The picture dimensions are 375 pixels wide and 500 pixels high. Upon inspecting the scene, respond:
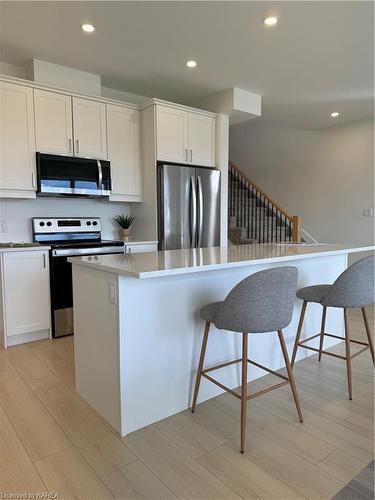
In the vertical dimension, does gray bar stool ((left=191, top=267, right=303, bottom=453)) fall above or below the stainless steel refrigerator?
below

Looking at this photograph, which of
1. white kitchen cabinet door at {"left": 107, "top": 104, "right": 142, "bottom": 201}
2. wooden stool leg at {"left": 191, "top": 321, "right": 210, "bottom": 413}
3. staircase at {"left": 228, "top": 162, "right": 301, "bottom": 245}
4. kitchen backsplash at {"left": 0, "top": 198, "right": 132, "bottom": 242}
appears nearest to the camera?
wooden stool leg at {"left": 191, "top": 321, "right": 210, "bottom": 413}

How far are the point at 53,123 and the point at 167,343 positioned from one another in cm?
262

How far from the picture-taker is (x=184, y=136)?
4.11 meters

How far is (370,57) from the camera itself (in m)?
3.35

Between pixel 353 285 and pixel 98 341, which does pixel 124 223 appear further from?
pixel 353 285

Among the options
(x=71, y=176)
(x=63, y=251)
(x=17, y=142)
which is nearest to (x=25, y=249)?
(x=63, y=251)

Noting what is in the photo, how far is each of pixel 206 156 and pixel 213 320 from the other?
2917 mm

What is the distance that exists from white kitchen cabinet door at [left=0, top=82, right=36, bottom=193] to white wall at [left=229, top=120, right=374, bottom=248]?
4.71m

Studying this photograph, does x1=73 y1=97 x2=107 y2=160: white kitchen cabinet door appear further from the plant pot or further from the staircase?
the staircase

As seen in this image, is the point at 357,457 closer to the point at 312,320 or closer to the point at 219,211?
the point at 312,320

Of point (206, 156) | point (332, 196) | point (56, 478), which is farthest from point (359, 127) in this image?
point (56, 478)

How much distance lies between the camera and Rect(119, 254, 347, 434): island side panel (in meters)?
1.85

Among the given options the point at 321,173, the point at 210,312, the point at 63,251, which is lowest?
the point at 210,312

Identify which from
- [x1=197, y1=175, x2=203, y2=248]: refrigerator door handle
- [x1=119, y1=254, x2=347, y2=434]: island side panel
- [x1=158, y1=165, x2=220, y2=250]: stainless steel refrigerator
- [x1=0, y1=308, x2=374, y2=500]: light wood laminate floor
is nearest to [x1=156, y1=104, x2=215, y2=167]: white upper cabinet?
[x1=158, y1=165, x2=220, y2=250]: stainless steel refrigerator
